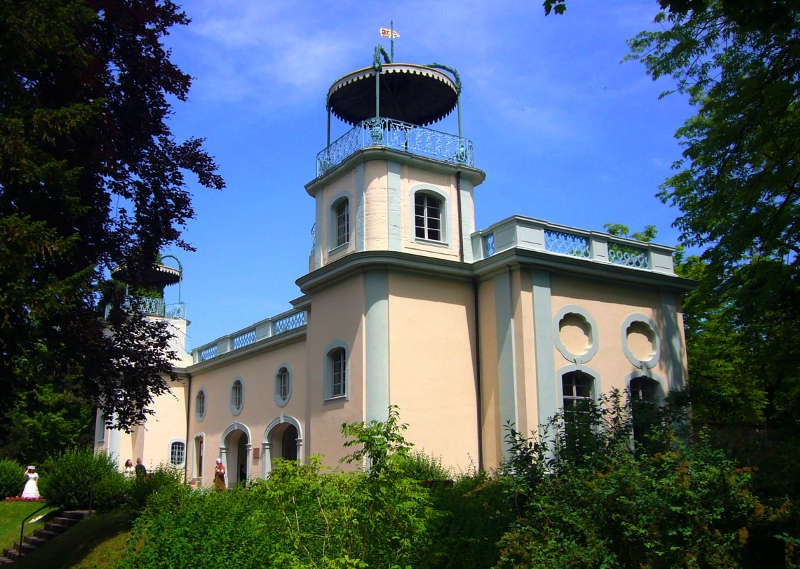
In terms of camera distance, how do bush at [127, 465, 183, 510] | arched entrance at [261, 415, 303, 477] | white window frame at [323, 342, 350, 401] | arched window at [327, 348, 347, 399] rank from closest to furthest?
1. bush at [127, 465, 183, 510]
2. white window frame at [323, 342, 350, 401]
3. arched window at [327, 348, 347, 399]
4. arched entrance at [261, 415, 303, 477]

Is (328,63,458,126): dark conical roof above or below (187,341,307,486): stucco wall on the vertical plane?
above

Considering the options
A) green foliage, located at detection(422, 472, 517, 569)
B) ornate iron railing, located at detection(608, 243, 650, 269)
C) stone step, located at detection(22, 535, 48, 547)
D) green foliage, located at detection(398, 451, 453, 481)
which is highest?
ornate iron railing, located at detection(608, 243, 650, 269)

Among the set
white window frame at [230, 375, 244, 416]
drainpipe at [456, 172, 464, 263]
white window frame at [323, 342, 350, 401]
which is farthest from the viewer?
white window frame at [230, 375, 244, 416]

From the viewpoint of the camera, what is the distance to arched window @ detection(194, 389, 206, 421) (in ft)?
95.2

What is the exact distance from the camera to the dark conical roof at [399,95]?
18.8 metres

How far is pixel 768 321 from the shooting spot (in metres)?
16.1

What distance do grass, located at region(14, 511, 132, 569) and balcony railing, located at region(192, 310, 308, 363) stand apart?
753cm

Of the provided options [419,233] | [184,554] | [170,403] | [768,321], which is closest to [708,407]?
[768,321]

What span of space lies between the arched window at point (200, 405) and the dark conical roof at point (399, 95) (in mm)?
13621

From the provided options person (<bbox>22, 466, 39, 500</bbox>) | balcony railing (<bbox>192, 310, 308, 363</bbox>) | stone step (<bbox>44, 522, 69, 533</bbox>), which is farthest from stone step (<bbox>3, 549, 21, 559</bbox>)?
balcony railing (<bbox>192, 310, 308, 363</bbox>)

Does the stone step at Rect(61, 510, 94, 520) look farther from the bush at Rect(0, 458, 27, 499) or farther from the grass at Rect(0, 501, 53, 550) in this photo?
the bush at Rect(0, 458, 27, 499)

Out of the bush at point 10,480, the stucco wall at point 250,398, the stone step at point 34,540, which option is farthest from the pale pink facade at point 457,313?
the bush at point 10,480

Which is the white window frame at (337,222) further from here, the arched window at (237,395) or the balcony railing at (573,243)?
the arched window at (237,395)

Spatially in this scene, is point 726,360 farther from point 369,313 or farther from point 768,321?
point 369,313
